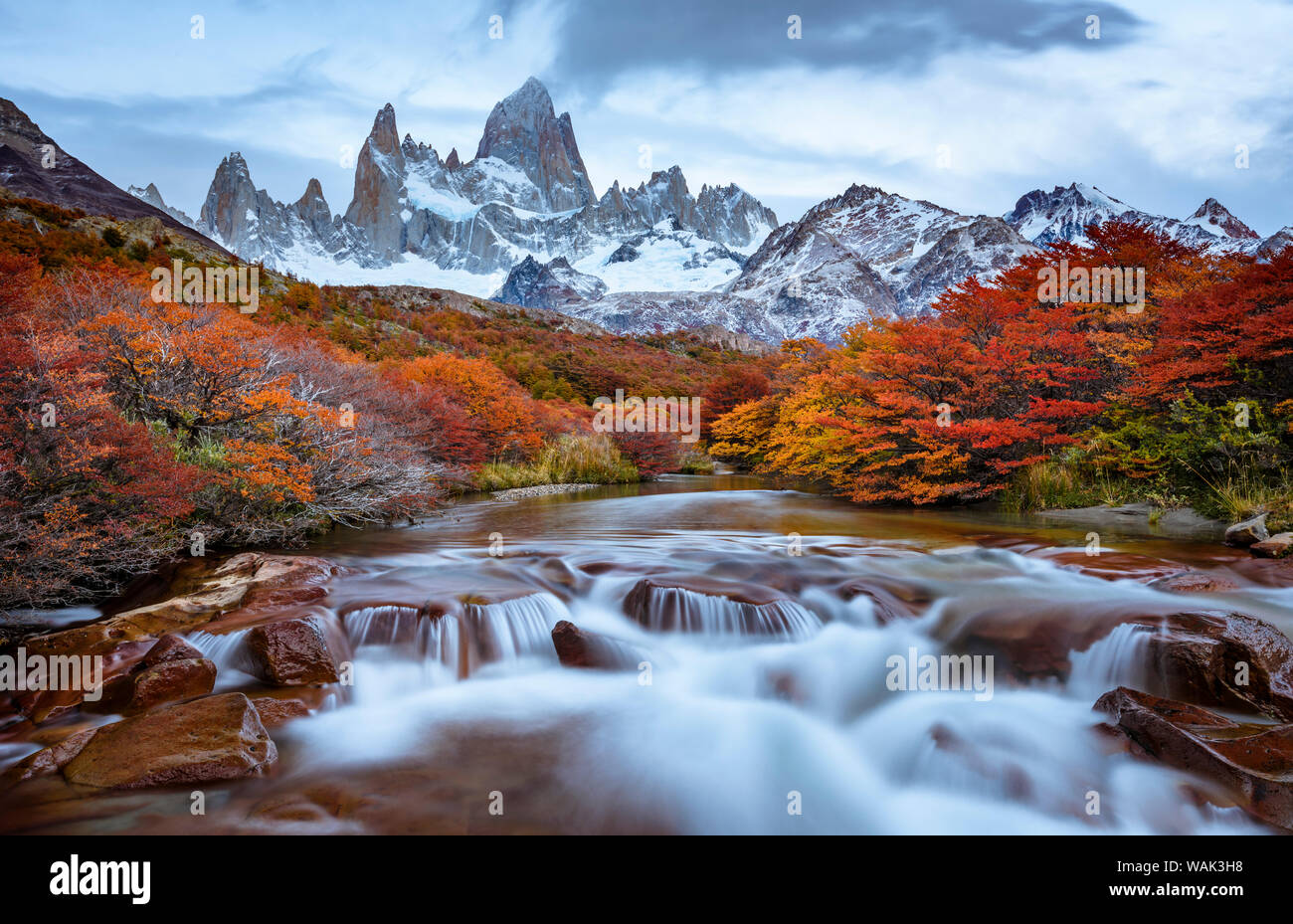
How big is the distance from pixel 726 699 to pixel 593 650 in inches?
45.5

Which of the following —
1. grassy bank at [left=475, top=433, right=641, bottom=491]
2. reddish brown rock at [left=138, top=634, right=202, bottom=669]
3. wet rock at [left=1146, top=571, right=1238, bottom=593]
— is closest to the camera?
reddish brown rock at [left=138, top=634, right=202, bottom=669]

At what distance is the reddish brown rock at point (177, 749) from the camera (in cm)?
283

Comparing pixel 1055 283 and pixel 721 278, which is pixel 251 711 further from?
pixel 721 278

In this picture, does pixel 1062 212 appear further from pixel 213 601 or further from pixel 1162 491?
pixel 213 601

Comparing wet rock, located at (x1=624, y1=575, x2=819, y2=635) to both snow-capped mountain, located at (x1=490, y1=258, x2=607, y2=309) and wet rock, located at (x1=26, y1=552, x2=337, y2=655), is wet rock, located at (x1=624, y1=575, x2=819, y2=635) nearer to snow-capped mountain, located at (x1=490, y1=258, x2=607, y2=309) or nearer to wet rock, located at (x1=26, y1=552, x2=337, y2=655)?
wet rock, located at (x1=26, y1=552, x2=337, y2=655)

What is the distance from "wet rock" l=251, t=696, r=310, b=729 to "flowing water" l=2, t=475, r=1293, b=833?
0.32 feet

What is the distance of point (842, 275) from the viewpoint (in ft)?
467

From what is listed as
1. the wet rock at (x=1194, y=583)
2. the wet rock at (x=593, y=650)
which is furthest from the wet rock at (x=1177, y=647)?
the wet rock at (x=593, y=650)

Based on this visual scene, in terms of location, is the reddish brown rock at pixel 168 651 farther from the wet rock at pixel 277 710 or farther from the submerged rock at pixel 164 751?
the submerged rock at pixel 164 751

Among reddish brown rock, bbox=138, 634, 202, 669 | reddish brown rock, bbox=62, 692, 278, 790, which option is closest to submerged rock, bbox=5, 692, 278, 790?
reddish brown rock, bbox=62, 692, 278, 790

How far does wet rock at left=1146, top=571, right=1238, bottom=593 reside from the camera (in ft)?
16.4

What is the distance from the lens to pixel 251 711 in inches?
130

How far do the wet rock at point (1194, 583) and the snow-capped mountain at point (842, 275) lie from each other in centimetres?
12063
